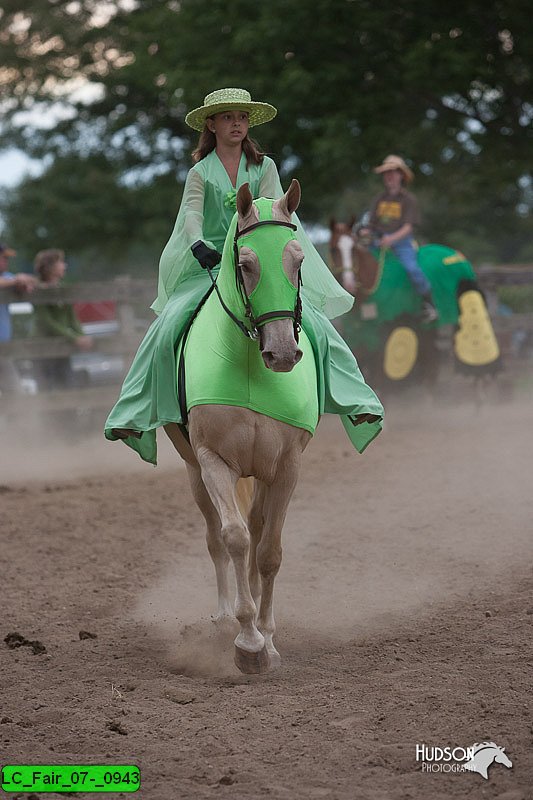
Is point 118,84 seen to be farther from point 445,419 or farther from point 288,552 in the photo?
point 288,552

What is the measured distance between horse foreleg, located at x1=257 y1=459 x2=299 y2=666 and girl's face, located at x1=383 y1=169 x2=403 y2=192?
909cm

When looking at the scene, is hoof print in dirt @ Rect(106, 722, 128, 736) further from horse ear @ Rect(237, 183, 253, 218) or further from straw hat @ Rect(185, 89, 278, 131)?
straw hat @ Rect(185, 89, 278, 131)

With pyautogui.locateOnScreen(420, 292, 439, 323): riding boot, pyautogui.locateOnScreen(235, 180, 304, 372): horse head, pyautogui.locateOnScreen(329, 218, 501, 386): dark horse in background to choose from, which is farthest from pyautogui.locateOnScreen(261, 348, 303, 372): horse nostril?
pyautogui.locateOnScreen(420, 292, 439, 323): riding boot

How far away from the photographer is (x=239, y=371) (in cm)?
512

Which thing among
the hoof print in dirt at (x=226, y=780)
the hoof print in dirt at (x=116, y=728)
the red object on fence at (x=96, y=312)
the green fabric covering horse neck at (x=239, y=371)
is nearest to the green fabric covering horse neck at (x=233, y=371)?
the green fabric covering horse neck at (x=239, y=371)

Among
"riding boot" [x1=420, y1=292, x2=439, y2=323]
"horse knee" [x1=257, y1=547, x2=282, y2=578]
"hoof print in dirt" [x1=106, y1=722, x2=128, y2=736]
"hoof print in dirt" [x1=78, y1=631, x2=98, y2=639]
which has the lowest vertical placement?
"hoof print in dirt" [x1=106, y1=722, x2=128, y2=736]

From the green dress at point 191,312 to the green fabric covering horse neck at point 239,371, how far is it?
0.81 ft

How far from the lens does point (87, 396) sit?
13930 mm

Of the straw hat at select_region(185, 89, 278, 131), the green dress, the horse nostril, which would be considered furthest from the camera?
the straw hat at select_region(185, 89, 278, 131)

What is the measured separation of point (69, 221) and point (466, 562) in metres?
23.2

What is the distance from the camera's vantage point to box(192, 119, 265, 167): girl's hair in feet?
19.2

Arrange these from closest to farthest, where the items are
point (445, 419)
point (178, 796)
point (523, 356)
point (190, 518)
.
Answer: point (178, 796) → point (190, 518) → point (445, 419) → point (523, 356)

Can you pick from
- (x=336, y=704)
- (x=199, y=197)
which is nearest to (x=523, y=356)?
(x=199, y=197)

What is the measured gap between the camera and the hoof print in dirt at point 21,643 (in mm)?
5704
